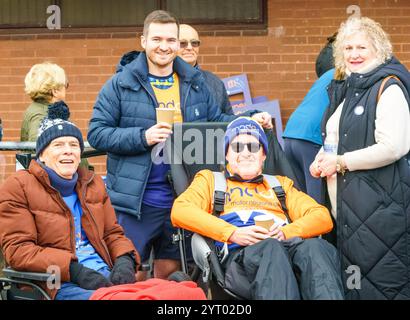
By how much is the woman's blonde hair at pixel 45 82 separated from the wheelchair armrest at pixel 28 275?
2.25 m

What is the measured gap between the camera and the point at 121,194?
5934 millimetres

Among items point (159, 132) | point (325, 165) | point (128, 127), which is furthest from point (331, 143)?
point (128, 127)

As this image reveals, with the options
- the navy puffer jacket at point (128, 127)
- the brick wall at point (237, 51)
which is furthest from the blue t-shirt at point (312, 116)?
the brick wall at point (237, 51)

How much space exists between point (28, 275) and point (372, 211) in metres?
1.99

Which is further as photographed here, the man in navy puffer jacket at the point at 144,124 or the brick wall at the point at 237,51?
the brick wall at the point at 237,51

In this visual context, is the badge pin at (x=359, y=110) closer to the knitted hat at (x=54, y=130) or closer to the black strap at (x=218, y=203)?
the black strap at (x=218, y=203)

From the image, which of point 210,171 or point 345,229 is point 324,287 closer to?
point 345,229

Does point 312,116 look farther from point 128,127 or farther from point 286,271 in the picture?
point 286,271

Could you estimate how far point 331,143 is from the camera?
581 centimetres

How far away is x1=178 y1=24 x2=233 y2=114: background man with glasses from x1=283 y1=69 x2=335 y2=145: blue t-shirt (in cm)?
50

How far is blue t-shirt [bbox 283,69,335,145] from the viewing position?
6402mm

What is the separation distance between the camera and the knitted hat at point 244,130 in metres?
5.75
